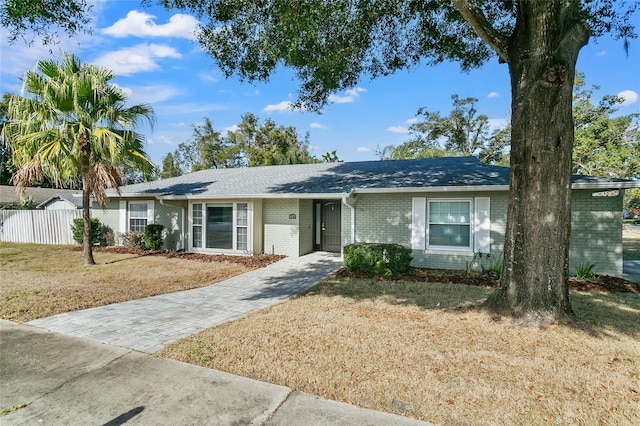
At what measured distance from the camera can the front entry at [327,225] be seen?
527 inches

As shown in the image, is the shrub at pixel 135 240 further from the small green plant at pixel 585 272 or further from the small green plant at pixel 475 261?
the small green plant at pixel 585 272

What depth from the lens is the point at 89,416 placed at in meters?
2.89

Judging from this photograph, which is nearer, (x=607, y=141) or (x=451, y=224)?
(x=451, y=224)

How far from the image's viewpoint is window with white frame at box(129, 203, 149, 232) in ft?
48.9

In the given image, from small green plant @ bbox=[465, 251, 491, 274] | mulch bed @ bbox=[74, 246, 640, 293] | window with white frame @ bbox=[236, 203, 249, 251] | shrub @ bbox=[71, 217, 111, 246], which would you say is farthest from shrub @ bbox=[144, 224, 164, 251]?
small green plant @ bbox=[465, 251, 491, 274]

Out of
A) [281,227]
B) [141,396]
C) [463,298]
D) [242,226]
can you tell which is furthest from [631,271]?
Result: [141,396]

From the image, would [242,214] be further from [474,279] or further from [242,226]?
[474,279]

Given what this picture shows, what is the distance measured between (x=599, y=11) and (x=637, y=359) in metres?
7.50

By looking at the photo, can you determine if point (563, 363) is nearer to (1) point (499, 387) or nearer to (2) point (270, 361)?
(1) point (499, 387)

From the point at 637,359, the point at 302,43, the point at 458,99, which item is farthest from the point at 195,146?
the point at 637,359

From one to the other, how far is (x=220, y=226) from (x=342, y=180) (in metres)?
5.10

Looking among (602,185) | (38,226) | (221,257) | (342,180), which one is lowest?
(221,257)

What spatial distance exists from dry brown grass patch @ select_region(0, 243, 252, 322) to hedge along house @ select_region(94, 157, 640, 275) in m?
2.10

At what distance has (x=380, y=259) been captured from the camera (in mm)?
9336
